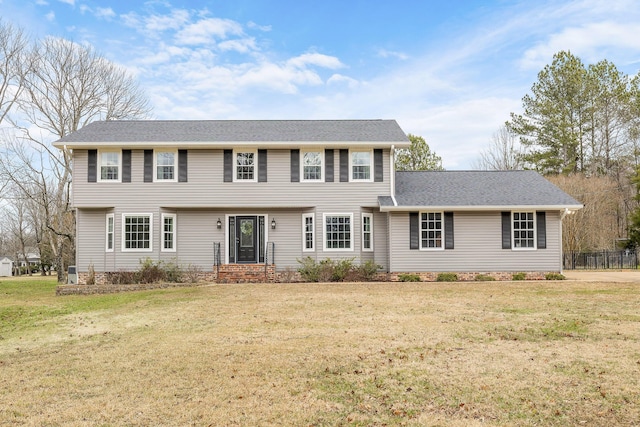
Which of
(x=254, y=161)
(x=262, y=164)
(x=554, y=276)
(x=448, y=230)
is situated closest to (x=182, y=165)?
(x=254, y=161)

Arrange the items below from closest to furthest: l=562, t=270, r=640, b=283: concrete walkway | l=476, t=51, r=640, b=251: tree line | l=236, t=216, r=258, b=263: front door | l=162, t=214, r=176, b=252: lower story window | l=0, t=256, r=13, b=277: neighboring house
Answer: l=562, t=270, r=640, b=283: concrete walkway, l=162, t=214, r=176, b=252: lower story window, l=236, t=216, r=258, b=263: front door, l=476, t=51, r=640, b=251: tree line, l=0, t=256, r=13, b=277: neighboring house

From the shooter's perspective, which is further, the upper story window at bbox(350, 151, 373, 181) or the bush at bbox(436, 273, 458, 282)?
the upper story window at bbox(350, 151, 373, 181)

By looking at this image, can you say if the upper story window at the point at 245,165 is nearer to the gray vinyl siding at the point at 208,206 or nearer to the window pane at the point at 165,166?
the gray vinyl siding at the point at 208,206

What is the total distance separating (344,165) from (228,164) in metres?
4.48

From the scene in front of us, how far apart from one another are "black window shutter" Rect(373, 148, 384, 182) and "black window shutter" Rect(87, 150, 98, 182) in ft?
35.0

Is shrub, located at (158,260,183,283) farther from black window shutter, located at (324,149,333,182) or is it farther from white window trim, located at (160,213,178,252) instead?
black window shutter, located at (324,149,333,182)

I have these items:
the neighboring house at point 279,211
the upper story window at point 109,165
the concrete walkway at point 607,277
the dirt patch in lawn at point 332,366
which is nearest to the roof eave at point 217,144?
the neighboring house at point 279,211

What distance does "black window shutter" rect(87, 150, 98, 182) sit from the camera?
2053 cm

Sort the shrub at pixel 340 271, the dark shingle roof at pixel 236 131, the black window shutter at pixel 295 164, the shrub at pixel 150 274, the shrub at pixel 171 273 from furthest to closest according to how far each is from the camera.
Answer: the black window shutter at pixel 295 164 < the dark shingle roof at pixel 236 131 < the shrub at pixel 340 271 < the shrub at pixel 171 273 < the shrub at pixel 150 274

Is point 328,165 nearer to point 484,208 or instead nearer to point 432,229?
point 432,229

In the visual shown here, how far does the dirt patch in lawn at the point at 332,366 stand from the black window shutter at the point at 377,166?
8.72 meters

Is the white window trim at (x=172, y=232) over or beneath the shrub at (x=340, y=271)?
over

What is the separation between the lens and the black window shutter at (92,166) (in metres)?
20.5

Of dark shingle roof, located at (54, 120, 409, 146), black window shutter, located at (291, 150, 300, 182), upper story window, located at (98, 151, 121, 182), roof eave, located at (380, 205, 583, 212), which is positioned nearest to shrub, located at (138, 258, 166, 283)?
upper story window, located at (98, 151, 121, 182)
